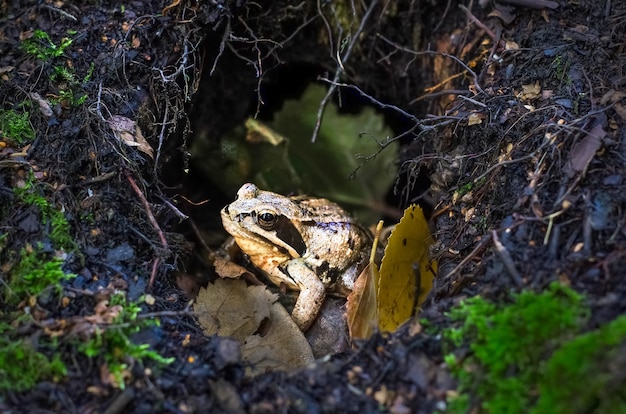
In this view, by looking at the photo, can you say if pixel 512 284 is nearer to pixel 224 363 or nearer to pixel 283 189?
pixel 224 363

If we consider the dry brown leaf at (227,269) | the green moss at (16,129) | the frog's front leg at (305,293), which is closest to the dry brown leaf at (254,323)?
the dry brown leaf at (227,269)

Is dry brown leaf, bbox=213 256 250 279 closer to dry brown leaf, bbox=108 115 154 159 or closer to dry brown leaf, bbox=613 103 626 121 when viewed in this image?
dry brown leaf, bbox=108 115 154 159

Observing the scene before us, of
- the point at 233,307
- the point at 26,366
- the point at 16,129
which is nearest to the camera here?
the point at 26,366

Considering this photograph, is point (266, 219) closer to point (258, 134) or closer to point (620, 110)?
point (258, 134)

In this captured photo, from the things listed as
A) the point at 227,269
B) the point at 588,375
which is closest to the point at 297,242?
the point at 227,269

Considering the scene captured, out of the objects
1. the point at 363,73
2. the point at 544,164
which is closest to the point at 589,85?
the point at 544,164
